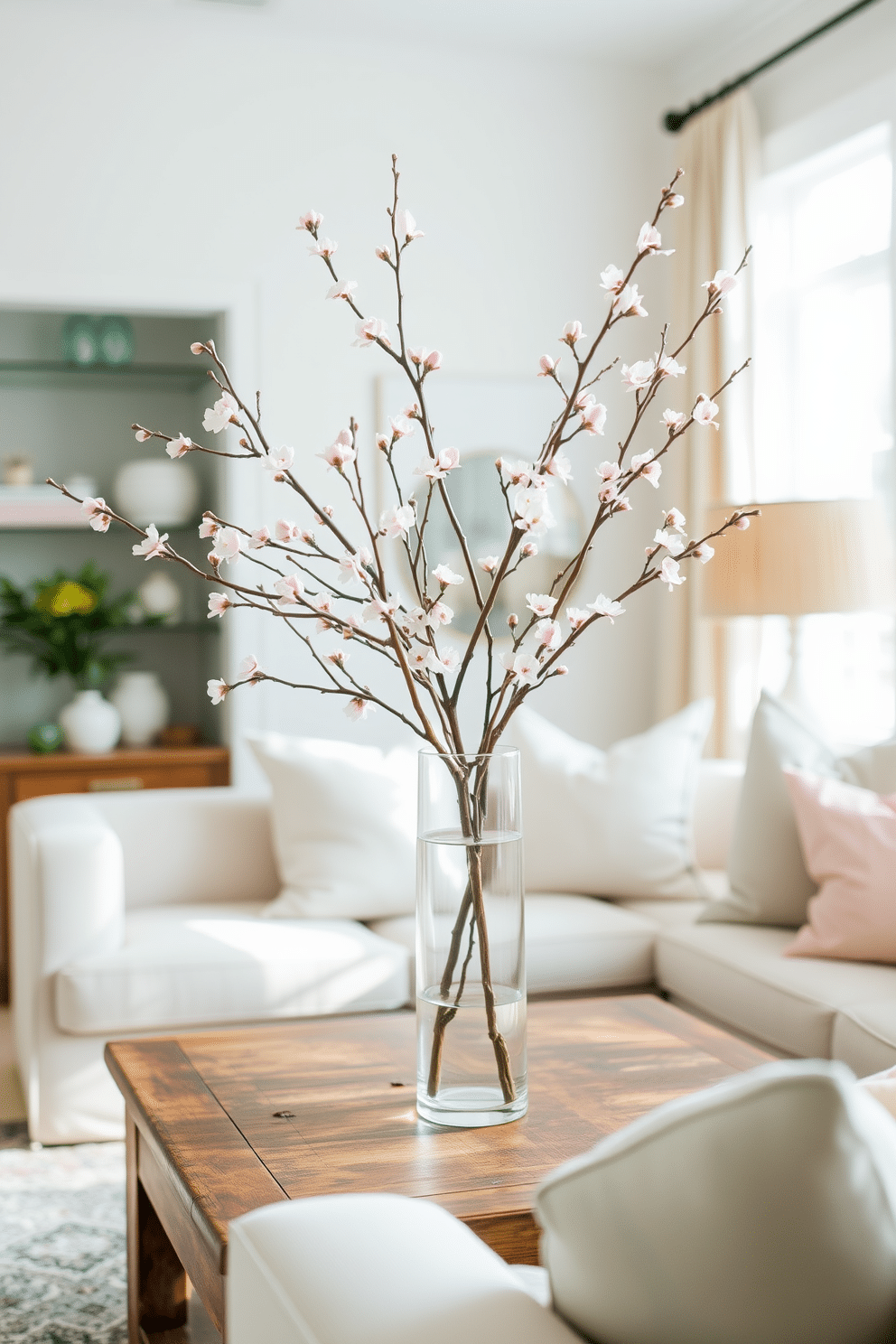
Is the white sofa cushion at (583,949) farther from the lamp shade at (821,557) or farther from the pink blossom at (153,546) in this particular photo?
the pink blossom at (153,546)

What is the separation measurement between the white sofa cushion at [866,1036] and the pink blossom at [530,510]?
47.9 inches

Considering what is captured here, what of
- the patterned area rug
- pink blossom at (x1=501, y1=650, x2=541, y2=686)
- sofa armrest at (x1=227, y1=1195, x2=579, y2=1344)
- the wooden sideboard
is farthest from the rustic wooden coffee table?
the wooden sideboard

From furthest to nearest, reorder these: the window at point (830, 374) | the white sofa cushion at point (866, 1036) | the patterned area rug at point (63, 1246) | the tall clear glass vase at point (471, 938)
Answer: the window at point (830, 374), the white sofa cushion at point (866, 1036), the patterned area rug at point (63, 1246), the tall clear glass vase at point (471, 938)

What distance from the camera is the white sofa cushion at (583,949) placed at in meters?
3.00

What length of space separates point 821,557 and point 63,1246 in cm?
217

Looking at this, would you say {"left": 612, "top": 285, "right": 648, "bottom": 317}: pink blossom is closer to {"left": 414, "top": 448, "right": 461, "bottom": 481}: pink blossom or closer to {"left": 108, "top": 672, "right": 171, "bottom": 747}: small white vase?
{"left": 414, "top": 448, "right": 461, "bottom": 481}: pink blossom

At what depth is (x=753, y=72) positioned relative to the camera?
13.5 ft

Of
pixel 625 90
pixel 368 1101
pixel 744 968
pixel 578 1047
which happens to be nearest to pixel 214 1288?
pixel 368 1101

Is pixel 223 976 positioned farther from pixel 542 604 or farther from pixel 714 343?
pixel 714 343

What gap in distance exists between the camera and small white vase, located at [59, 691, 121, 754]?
4.27m

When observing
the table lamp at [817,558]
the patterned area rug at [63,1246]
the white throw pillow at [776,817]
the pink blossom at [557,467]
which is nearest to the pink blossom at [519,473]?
the pink blossom at [557,467]

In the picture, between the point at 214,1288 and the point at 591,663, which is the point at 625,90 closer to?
the point at 591,663

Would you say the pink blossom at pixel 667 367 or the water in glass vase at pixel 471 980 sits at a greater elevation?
the pink blossom at pixel 667 367

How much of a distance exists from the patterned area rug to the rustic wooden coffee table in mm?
209
